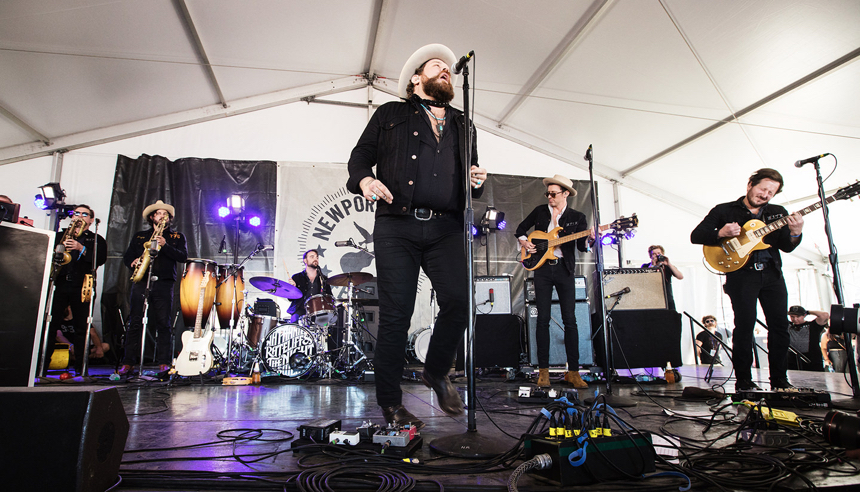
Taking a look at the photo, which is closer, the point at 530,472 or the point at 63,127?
the point at 530,472

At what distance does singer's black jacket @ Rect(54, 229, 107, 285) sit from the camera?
5.02 metres

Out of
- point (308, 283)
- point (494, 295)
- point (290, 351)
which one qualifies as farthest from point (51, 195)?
point (494, 295)

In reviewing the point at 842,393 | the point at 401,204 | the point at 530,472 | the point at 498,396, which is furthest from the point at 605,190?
the point at 530,472

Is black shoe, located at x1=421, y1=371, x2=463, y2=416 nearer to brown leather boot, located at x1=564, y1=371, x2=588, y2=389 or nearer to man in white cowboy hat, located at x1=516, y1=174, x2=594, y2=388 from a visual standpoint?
man in white cowboy hat, located at x1=516, y1=174, x2=594, y2=388

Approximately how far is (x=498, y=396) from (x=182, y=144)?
642cm

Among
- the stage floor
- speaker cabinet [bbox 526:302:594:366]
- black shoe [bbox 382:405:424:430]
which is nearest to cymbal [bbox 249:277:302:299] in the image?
the stage floor

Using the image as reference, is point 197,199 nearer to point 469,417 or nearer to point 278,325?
point 278,325

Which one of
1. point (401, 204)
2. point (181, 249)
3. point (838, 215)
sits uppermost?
point (838, 215)

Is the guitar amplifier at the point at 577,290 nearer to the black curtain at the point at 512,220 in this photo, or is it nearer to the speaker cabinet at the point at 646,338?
the speaker cabinet at the point at 646,338

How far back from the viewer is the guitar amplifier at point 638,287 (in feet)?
16.3

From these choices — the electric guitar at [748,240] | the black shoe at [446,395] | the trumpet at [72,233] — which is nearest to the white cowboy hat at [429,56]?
the black shoe at [446,395]

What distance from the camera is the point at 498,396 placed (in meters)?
3.43

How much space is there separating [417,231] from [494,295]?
3866 millimetres

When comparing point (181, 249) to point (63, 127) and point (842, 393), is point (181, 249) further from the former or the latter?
point (842, 393)
